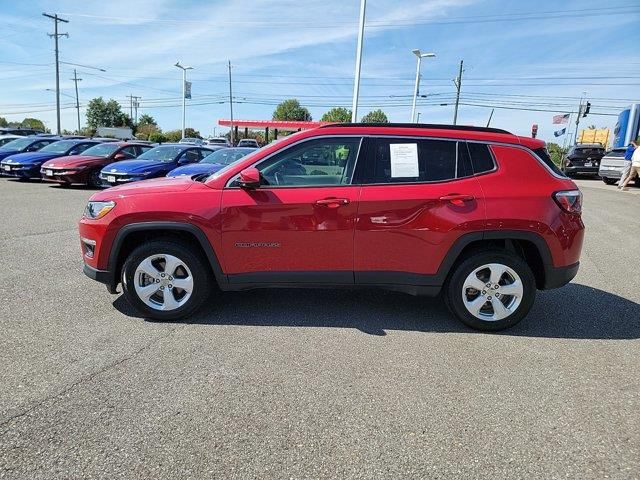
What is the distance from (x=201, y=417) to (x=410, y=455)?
122cm

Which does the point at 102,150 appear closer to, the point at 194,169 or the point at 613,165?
the point at 194,169

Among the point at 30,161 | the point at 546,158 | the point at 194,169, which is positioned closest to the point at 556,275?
the point at 546,158

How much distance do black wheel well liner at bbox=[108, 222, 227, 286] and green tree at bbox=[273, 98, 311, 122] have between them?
102858mm

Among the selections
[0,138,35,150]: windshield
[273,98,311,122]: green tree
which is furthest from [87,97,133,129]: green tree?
[0,138,35,150]: windshield

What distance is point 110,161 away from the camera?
14391 millimetres

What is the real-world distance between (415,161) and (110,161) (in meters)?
13.1

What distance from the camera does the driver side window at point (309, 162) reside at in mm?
3893

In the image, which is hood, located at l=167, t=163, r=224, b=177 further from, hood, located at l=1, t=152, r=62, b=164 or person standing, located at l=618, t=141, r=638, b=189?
person standing, located at l=618, t=141, r=638, b=189

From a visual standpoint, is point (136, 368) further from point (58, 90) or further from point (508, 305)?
point (58, 90)

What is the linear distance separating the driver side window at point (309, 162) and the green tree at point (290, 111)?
103m

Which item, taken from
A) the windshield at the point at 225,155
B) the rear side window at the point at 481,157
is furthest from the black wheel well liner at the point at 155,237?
the windshield at the point at 225,155

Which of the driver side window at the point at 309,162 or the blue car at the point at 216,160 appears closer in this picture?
the driver side window at the point at 309,162

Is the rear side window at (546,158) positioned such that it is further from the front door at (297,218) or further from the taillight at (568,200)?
the front door at (297,218)

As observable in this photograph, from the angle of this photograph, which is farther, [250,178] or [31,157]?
[31,157]
